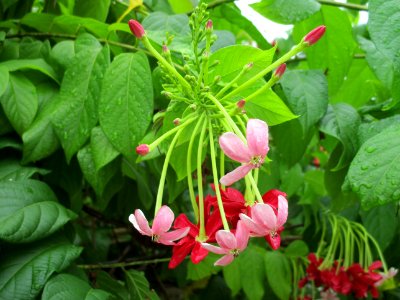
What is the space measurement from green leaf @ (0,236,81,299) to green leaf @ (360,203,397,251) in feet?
2.25

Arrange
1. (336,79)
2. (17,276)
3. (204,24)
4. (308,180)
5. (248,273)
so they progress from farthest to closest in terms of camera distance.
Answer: (308,180) < (248,273) < (336,79) < (17,276) < (204,24)

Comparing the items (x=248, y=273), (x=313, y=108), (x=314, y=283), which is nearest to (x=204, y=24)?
(x=313, y=108)

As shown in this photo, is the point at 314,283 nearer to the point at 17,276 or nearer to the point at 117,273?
the point at 117,273

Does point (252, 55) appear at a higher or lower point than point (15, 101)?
higher

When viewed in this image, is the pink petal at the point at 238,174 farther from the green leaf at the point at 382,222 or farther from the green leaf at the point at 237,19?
the green leaf at the point at 382,222

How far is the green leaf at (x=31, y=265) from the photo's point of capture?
0.82 meters

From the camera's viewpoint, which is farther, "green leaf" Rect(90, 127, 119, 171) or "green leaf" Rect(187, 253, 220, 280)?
"green leaf" Rect(187, 253, 220, 280)

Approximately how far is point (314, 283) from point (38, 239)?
0.76 metres

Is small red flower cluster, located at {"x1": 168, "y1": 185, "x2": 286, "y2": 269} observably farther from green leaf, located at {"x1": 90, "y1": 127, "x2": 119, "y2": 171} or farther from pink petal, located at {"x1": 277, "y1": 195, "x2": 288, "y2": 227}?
green leaf, located at {"x1": 90, "y1": 127, "x2": 119, "y2": 171}

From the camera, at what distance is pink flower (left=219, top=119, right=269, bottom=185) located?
1.71 feet

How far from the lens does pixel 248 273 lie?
125 centimetres

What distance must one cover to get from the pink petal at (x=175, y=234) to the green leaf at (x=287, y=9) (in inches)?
21.1

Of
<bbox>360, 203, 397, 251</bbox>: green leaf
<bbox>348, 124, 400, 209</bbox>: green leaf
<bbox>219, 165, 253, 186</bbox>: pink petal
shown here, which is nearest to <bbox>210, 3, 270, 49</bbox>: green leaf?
<bbox>348, 124, 400, 209</bbox>: green leaf

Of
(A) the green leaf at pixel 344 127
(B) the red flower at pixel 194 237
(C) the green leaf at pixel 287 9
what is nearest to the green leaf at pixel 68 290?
(B) the red flower at pixel 194 237
